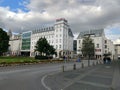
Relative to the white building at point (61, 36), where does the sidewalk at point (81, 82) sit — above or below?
below

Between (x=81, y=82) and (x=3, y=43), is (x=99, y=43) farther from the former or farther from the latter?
(x=81, y=82)

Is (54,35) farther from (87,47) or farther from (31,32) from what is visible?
(87,47)

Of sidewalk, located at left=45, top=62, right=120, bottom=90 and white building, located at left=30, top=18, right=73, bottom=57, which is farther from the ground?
white building, located at left=30, top=18, right=73, bottom=57

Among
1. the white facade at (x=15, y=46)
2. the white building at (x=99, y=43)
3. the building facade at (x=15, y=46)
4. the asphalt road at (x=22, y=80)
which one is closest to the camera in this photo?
the asphalt road at (x=22, y=80)

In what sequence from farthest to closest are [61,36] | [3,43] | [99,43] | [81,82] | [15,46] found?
[15,46] → [99,43] → [61,36] → [3,43] → [81,82]

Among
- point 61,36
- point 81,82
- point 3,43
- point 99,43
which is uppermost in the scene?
point 61,36

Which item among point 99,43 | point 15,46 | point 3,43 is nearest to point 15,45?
point 15,46

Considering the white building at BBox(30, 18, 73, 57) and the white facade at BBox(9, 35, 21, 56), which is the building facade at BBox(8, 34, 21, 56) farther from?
the white building at BBox(30, 18, 73, 57)

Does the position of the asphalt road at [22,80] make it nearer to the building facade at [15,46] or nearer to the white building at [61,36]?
the white building at [61,36]

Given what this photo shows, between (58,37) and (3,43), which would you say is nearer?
(3,43)

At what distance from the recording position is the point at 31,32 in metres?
120

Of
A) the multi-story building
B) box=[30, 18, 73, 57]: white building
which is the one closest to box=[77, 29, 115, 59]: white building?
box=[30, 18, 73, 57]: white building

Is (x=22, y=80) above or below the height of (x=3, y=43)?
below

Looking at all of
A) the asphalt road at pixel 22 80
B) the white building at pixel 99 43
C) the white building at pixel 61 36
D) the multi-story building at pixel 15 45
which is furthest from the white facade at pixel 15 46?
the asphalt road at pixel 22 80
